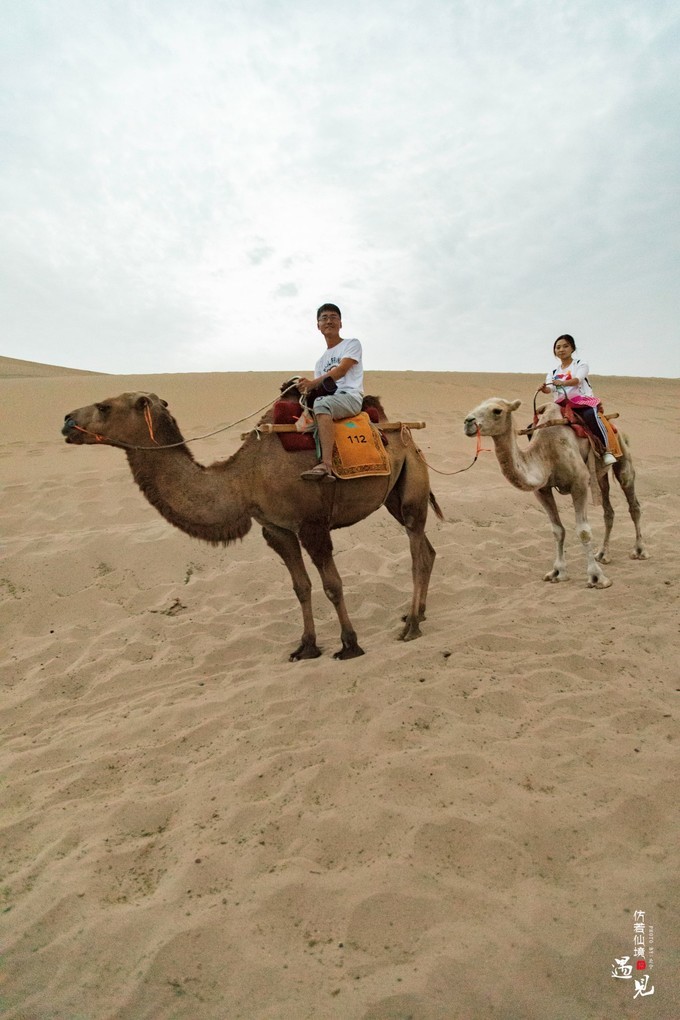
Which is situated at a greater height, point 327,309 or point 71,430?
point 327,309

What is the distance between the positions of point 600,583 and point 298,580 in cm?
315

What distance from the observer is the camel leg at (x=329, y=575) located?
4551mm

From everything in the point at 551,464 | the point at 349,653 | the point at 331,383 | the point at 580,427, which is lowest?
the point at 349,653

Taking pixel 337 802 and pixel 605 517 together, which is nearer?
pixel 337 802

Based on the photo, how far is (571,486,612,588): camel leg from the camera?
233 inches

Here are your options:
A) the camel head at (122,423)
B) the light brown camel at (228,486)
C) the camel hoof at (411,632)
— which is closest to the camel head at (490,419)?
the light brown camel at (228,486)

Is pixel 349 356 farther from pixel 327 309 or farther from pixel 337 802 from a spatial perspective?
pixel 337 802

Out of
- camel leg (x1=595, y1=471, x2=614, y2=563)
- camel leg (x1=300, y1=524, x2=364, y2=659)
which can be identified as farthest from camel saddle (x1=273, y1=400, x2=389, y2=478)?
camel leg (x1=595, y1=471, x2=614, y2=563)

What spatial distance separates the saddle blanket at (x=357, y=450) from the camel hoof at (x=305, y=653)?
4.64ft

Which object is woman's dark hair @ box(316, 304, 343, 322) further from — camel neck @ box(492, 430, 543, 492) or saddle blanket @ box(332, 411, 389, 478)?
camel neck @ box(492, 430, 543, 492)

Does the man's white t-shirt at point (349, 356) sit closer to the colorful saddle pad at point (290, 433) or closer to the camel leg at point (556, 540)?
the colorful saddle pad at point (290, 433)

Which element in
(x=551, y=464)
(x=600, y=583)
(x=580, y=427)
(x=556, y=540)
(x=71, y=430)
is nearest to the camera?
(x=71, y=430)

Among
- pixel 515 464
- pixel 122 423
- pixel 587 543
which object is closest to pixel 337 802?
pixel 122 423

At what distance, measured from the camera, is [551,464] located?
629 centimetres
